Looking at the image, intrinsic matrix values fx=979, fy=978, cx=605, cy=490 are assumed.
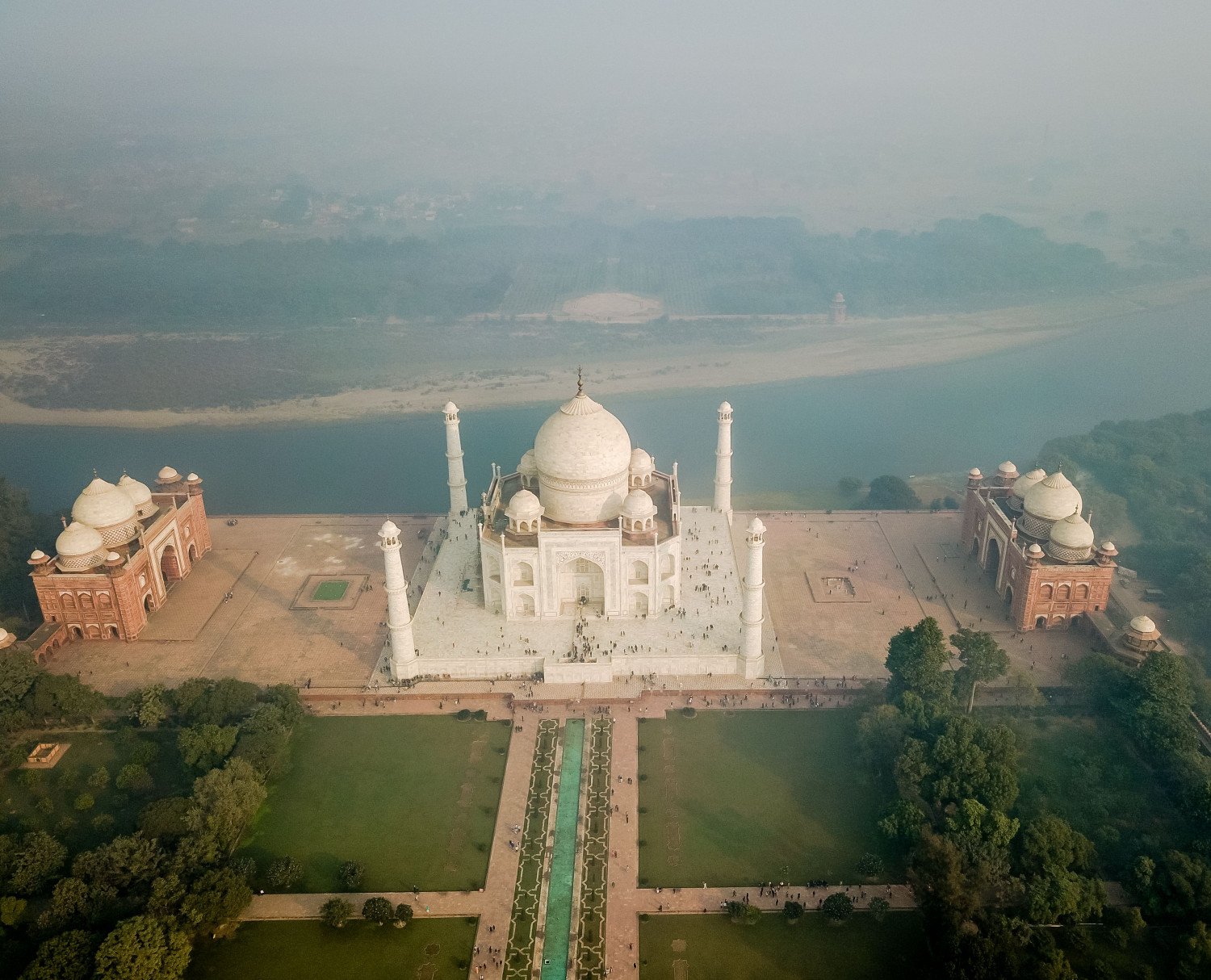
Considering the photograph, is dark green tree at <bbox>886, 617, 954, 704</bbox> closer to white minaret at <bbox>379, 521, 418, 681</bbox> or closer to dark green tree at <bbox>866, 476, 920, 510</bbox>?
white minaret at <bbox>379, 521, 418, 681</bbox>

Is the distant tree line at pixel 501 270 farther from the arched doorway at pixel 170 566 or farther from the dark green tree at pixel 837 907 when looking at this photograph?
the dark green tree at pixel 837 907

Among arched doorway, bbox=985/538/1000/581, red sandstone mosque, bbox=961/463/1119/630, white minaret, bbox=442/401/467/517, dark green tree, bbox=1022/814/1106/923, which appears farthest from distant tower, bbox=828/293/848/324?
dark green tree, bbox=1022/814/1106/923

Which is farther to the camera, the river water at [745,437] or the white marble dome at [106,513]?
the river water at [745,437]

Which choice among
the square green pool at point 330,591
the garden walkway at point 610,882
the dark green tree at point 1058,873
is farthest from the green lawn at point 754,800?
the square green pool at point 330,591

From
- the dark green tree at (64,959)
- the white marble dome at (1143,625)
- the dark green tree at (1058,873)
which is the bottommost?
the dark green tree at (1058,873)

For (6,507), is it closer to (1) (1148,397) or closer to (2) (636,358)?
(2) (636,358)

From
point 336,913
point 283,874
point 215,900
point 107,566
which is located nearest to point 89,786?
point 283,874

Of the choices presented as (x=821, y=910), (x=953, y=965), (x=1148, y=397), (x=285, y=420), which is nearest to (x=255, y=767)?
(x=821, y=910)
